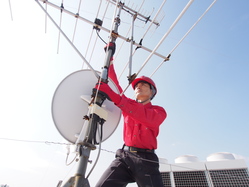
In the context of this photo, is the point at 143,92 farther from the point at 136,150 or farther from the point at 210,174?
the point at 210,174

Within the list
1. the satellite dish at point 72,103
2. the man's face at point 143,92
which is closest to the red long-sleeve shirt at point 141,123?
the man's face at point 143,92

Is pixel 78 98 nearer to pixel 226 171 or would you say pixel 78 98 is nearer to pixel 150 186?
pixel 150 186

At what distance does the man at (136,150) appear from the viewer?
1.64m

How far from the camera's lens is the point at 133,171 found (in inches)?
69.9

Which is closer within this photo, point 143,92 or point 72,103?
point 72,103

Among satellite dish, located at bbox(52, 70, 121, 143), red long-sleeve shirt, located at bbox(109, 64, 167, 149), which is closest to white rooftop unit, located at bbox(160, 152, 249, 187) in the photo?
red long-sleeve shirt, located at bbox(109, 64, 167, 149)

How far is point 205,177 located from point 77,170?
9.94m

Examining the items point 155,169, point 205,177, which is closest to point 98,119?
point 155,169

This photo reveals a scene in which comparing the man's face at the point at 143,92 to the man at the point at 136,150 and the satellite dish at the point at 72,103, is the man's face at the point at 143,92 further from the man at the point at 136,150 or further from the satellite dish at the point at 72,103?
the satellite dish at the point at 72,103

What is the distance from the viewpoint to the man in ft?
5.39

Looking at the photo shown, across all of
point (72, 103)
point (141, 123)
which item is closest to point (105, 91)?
point (72, 103)

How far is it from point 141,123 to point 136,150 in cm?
37

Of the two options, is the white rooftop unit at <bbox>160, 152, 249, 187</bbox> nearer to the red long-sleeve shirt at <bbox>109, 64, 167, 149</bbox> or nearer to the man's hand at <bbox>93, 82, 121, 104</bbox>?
the red long-sleeve shirt at <bbox>109, 64, 167, 149</bbox>

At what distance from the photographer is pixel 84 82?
198 centimetres
